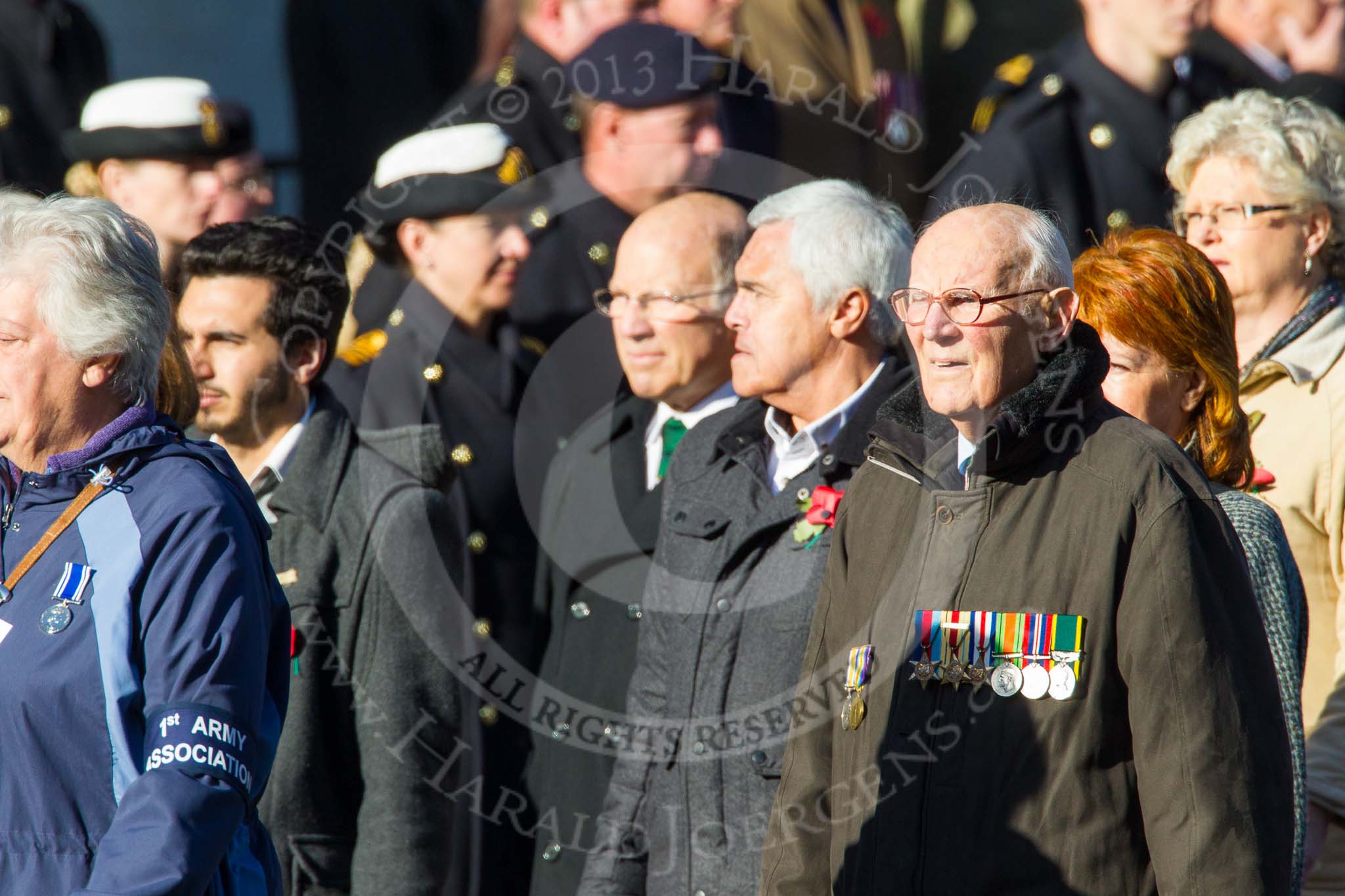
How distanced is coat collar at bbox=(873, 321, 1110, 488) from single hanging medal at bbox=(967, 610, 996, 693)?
0.24 m

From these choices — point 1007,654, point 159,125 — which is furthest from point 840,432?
point 159,125

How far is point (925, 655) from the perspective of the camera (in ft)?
8.68

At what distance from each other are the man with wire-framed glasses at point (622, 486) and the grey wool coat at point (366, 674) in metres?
0.26

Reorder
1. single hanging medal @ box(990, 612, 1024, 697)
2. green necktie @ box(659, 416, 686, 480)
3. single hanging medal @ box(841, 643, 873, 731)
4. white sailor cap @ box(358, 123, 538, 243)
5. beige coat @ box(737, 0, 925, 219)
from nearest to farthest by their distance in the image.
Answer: single hanging medal @ box(990, 612, 1024, 697)
single hanging medal @ box(841, 643, 873, 731)
green necktie @ box(659, 416, 686, 480)
white sailor cap @ box(358, 123, 538, 243)
beige coat @ box(737, 0, 925, 219)

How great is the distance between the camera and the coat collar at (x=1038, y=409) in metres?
2.61

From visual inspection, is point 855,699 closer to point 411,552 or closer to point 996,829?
point 996,829

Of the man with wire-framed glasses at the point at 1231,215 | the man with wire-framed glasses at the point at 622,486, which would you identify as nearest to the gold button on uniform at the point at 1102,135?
the man with wire-framed glasses at the point at 1231,215

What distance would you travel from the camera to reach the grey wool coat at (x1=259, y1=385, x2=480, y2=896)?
3.76 meters

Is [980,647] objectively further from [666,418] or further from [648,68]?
[648,68]

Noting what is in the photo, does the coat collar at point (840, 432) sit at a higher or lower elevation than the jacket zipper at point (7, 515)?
higher

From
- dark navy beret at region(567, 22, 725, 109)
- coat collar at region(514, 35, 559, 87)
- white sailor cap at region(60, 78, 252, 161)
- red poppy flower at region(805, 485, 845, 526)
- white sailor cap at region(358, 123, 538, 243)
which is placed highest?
coat collar at region(514, 35, 559, 87)

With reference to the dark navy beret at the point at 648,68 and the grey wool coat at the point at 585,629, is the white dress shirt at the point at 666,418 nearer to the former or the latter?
the grey wool coat at the point at 585,629

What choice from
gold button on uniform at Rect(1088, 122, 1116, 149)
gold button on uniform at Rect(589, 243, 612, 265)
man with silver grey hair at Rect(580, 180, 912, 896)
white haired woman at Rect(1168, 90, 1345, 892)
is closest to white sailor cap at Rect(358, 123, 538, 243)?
gold button on uniform at Rect(589, 243, 612, 265)

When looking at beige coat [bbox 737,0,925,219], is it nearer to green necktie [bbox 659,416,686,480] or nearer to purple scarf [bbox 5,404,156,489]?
green necktie [bbox 659,416,686,480]
